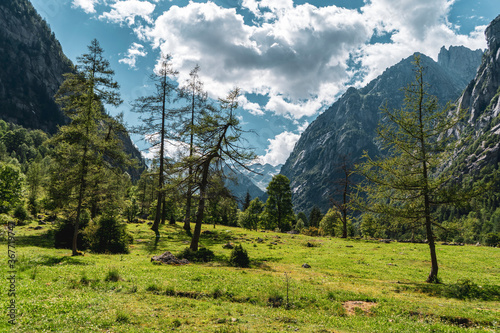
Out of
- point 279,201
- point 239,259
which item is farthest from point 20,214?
point 279,201

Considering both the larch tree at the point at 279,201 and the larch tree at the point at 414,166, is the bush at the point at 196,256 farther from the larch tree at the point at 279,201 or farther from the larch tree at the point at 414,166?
the larch tree at the point at 279,201

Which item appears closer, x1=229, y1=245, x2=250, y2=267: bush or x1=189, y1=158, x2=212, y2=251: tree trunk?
x1=229, y1=245, x2=250, y2=267: bush

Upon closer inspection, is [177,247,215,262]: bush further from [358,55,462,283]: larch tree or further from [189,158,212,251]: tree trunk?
[358,55,462,283]: larch tree

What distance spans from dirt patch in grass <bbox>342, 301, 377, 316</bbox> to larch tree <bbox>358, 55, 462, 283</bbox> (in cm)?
842

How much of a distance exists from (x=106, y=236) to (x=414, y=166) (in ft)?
92.1

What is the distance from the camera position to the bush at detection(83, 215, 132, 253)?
23.5 meters

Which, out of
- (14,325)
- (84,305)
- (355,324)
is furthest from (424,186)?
(14,325)

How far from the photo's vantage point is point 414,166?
1983 cm

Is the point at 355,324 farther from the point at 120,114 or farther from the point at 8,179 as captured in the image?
the point at 8,179

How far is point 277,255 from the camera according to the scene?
88.7 ft

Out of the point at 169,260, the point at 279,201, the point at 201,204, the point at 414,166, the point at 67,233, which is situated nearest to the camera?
the point at 414,166

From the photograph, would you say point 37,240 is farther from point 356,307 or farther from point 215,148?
point 356,307

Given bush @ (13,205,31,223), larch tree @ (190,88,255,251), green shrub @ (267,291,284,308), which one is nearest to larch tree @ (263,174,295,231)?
larch tree @ (190,88,255,251)

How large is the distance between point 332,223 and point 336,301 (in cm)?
6720
